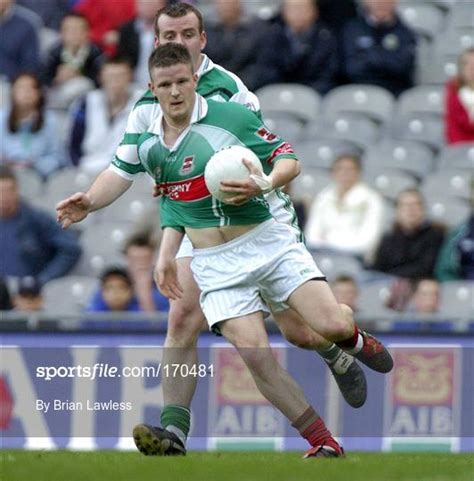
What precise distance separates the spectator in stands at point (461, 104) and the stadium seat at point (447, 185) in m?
0.47

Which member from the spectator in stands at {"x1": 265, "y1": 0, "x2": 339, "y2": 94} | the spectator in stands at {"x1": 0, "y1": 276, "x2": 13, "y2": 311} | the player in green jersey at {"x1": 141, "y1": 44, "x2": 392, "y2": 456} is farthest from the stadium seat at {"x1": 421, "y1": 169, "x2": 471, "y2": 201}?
the player in green jersey at {"x1": 141, "y1": 44, "x2": 392, "y2": 456}

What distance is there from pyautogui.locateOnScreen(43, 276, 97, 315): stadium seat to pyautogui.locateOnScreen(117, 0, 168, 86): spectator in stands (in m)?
2.32

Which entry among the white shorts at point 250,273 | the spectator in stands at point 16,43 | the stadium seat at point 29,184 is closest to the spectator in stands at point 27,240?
the stadium seat at point 29,184

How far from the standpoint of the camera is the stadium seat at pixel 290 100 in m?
15.1

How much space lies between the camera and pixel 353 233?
13461mm

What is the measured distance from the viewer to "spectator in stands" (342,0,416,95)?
14.7m

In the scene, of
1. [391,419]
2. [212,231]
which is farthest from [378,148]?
[212,231]

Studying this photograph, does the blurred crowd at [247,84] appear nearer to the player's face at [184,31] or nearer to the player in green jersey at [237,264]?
the player in green jersey at [237,264]

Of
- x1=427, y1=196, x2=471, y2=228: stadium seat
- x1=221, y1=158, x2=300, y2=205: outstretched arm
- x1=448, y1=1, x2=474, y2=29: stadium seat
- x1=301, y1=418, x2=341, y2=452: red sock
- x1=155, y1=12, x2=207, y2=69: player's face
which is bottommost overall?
x1=301, y1=418, x2=341, y2=452: red sock

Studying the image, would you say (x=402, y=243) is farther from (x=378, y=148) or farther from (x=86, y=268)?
(x=86, y=268)

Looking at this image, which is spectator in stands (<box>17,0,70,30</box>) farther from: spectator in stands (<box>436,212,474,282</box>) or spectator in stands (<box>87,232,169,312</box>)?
spectator in stands (<box>436,212,474,282</box>)

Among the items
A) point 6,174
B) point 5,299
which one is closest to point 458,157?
point 6,174

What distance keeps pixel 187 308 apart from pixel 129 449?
6.16 feet

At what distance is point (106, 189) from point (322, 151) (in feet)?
19.1
